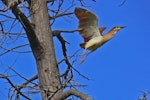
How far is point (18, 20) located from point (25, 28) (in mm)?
173

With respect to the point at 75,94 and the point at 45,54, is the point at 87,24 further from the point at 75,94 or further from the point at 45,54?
the point at 45,54

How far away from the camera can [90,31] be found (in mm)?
3295

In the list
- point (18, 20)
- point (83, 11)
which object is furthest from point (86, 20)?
point (18, 20)

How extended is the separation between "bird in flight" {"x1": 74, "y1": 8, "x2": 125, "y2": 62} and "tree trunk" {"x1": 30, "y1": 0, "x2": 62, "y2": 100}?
920 millimetres

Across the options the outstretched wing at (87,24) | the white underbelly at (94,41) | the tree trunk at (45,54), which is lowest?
the white underbelly at (94,41)

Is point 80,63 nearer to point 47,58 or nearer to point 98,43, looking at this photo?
point 98,43

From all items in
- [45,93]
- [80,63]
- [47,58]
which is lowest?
[80,63]

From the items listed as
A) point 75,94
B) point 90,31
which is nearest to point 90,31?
point 90,31

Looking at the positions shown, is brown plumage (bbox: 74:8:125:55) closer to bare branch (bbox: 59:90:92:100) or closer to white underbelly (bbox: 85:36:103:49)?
white underbelly (bbox: 85:36:103:49)

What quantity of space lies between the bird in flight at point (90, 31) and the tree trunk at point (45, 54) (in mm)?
920

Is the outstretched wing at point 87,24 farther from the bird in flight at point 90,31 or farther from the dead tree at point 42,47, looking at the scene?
the dead tree at point 42,47

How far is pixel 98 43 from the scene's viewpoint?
322 cm

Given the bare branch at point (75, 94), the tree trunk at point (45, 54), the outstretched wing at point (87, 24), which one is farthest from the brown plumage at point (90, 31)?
the tree trunk at point (45, 54)

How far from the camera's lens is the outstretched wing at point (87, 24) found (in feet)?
10.4
